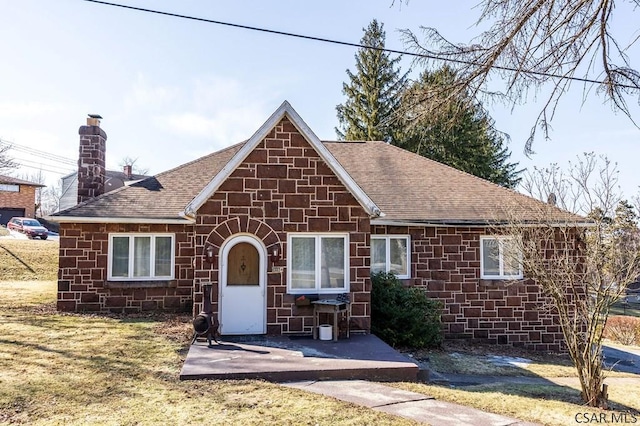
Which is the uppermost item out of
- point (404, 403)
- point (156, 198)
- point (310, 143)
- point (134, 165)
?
point (134, 165)

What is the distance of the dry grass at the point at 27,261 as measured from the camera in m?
21.4

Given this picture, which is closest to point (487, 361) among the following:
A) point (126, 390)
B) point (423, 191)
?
point (423, 191)

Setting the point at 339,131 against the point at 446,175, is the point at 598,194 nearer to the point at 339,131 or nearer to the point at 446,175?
the point at 446,175

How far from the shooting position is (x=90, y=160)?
48.8 ft

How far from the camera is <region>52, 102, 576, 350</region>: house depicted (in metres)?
10.1

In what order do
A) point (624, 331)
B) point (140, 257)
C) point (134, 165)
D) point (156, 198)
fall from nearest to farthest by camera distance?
1. point (140, 257)
2. point (156, 198)
3. point (624, 331)
4. point (134, 165)

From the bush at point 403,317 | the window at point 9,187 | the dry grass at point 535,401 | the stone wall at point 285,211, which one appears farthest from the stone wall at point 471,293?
the window at point 9,187

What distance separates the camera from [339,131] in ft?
125

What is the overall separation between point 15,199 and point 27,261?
87.0 feet

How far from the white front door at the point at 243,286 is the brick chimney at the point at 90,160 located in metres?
7.39

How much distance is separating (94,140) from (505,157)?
2986 cm

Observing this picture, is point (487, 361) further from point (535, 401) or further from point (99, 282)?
point (99, 282)

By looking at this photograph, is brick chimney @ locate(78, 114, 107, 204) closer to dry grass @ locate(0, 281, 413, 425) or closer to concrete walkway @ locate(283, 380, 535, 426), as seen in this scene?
dry grass @ locate(0, 281, 413, 425)

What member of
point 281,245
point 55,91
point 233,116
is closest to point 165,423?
point 281,245
